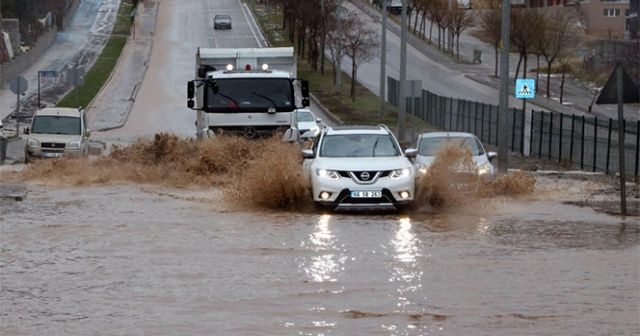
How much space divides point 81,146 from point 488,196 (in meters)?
14.9

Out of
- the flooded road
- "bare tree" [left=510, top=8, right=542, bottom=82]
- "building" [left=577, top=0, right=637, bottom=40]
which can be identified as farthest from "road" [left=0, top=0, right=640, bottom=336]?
"building" [left=577, top=0, right=637, bottom=40]

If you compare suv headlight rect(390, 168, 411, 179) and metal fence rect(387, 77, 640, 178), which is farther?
metal fence rect(387, 77, 640, 178)

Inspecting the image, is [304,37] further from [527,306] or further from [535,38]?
[527,306]

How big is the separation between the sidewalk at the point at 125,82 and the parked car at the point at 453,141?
100ft

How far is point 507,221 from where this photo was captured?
21297mm

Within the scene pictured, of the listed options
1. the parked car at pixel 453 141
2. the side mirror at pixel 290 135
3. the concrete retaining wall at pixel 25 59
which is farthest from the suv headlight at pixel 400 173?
the concrete retaining wall at pixel 25 59

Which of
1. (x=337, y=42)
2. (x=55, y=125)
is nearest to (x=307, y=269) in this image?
(x=55, y=125)

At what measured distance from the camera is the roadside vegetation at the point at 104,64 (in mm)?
67125

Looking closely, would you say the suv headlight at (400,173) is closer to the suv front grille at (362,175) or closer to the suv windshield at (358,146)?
the suv front grille at (362,175)

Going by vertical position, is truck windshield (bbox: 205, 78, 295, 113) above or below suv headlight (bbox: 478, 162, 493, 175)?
above

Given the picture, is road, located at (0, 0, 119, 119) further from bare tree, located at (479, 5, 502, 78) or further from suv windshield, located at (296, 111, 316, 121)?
bare tree, located at (479, 5, 502, 78)

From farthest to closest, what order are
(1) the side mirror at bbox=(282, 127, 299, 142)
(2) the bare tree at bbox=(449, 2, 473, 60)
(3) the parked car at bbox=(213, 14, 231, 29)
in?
(3) the parked car at bbox=(213, 14, 231, 29)
(2) the bare tree at bbox=(449, 2, 473, 60)
(1) the side mirror at bbox=(282, 127, 299, 142)

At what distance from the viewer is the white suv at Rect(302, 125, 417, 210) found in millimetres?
20953

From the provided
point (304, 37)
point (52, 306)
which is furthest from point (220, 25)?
point (52, 306)
